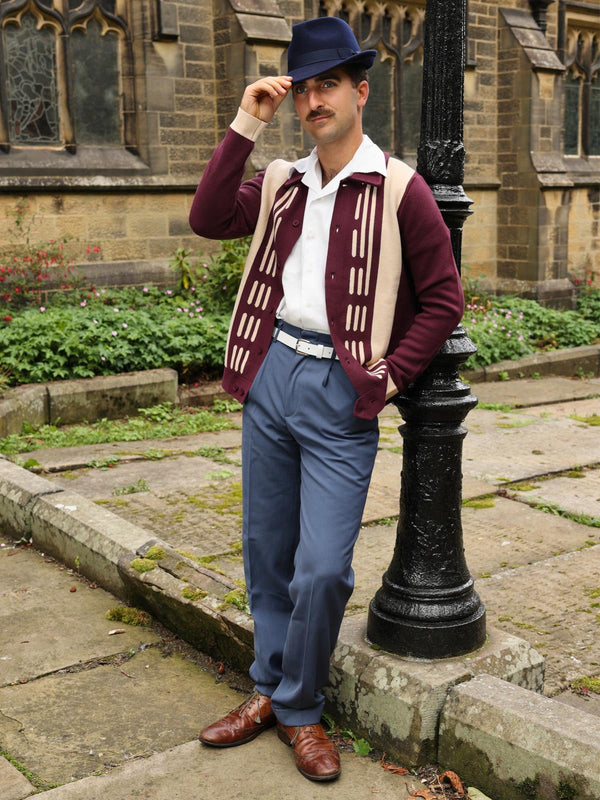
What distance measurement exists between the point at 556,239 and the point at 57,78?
7.16m

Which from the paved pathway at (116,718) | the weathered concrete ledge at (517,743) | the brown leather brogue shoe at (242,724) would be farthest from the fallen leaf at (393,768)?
the brown leather brogue shoe at (242,724)

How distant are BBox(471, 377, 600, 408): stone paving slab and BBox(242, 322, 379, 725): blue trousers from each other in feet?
21.3

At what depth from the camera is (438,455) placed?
3.09 m

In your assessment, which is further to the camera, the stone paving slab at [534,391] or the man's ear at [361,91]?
the stone paving slab at [534,391]

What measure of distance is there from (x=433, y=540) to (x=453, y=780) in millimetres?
713

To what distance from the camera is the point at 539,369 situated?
36.7ft

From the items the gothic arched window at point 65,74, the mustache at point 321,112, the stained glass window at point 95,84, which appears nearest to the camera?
the mustache at point 321,112

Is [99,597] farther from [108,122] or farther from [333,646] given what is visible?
[108,122]

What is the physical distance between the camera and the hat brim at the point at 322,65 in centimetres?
277

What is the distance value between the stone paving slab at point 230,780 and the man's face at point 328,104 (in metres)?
1.83

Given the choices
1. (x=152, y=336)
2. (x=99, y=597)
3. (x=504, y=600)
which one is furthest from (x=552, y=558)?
(x=152, y=336)

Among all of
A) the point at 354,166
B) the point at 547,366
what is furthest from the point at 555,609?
the point at 547,366

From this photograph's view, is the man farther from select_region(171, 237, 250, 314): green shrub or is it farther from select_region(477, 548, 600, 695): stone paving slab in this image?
select_region(171, 237, 250, 314): green shrub

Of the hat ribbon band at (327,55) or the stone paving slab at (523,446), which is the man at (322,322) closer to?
the hat ribbon band at (327,55)
